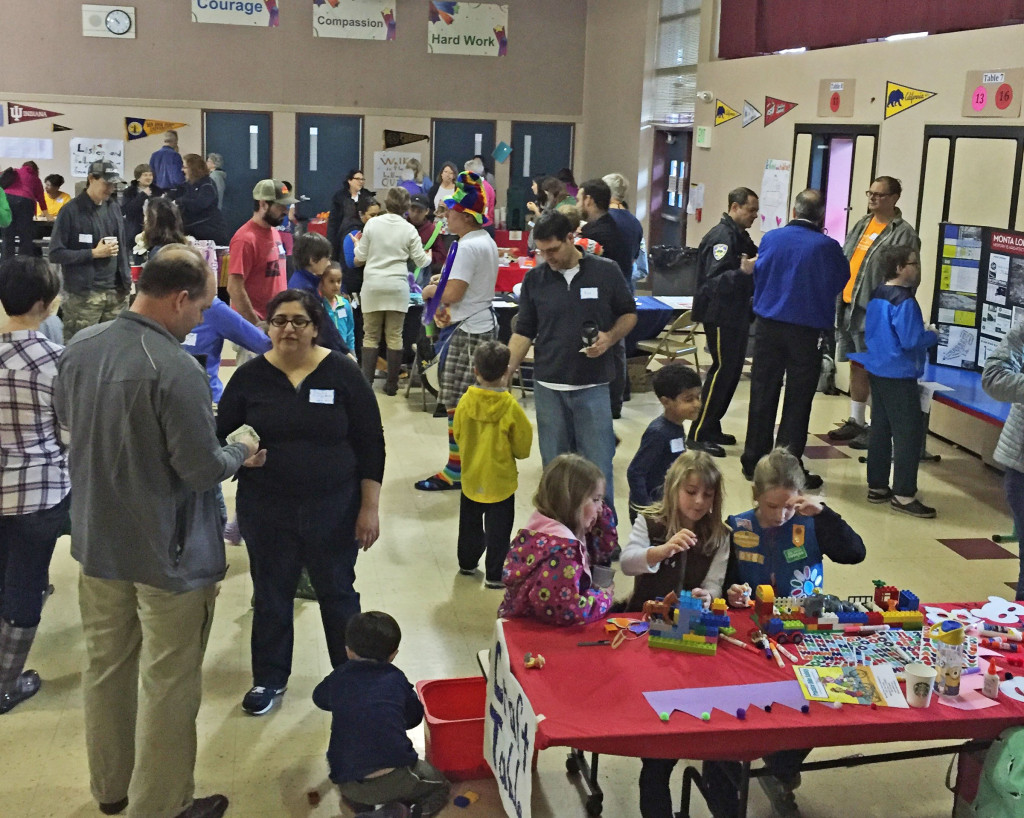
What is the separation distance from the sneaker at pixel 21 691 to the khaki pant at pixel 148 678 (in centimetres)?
80

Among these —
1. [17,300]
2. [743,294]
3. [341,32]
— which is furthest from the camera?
[341,32]

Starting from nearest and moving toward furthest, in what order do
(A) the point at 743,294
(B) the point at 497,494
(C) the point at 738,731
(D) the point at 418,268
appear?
(C) the point at 738,731
(B) the point at 497,494
(A) the point at 743,294
(D) the point at 418,268

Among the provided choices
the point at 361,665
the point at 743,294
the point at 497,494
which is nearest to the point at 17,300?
the point at 361,665

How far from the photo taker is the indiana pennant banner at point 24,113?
45.8ft

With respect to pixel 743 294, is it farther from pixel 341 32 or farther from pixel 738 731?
pixel 341 32

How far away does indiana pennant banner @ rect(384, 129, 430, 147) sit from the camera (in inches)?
591

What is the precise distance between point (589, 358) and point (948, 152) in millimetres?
3880

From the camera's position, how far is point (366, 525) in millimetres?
3580

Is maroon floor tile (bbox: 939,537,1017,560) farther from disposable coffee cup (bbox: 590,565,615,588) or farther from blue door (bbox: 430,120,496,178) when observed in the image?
blue door (bbox: 430,120,496,178)

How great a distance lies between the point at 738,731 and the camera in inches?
102

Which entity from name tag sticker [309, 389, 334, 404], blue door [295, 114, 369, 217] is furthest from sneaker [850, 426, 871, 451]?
blue door [295, 114, 369, 217]

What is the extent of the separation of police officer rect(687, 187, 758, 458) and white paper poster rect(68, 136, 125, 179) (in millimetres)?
9732

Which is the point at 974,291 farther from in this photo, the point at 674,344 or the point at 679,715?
the point at 679,715

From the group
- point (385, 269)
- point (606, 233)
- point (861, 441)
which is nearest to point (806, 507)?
point (606, 233)
